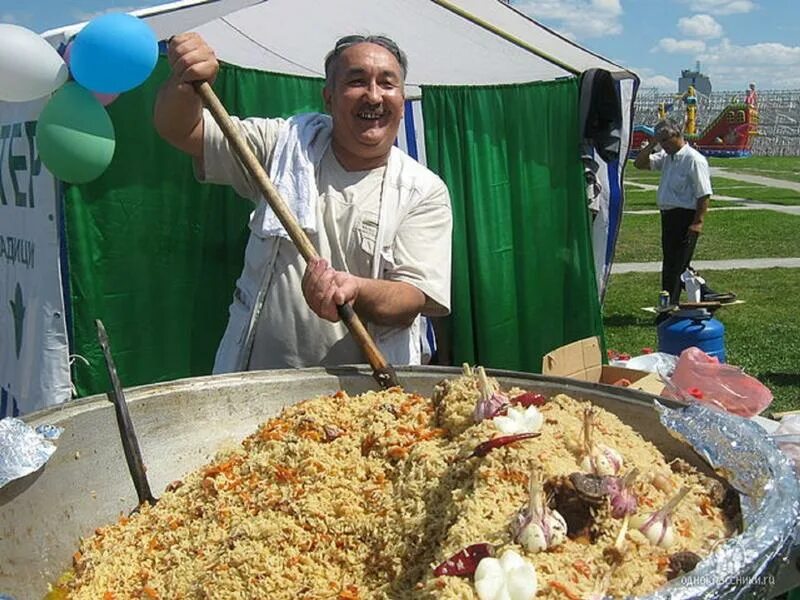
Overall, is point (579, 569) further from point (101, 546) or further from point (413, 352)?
point (413, 352)

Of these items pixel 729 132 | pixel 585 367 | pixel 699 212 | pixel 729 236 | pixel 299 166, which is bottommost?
pixel 729 236

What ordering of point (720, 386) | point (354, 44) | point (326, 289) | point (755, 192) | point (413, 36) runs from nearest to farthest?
point (326, 289), point (354, 44), point (720, 386), point (413, 36), point (755, 192)

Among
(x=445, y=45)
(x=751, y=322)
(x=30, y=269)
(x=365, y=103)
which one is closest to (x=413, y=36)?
(x=445, y=45)

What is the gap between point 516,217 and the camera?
4.68 meters

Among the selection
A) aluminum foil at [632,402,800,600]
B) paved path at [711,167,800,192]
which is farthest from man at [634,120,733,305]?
paved path at [711,167,800,192]

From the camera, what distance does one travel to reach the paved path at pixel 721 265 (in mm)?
10466

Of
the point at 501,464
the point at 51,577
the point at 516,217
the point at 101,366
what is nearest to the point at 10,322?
the point at 101,366

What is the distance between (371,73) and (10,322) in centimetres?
231

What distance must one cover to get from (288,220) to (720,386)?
1.71m

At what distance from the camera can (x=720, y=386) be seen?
287 centimetres

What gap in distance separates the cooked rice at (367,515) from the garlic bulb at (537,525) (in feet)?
0.06

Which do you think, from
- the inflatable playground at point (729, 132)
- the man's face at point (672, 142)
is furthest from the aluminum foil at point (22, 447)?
the inflatable playground at point (729, 132)

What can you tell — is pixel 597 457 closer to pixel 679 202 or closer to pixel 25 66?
pixel 25 66

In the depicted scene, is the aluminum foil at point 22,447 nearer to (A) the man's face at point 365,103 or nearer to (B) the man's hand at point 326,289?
(B) the man's hand at point 326,289
